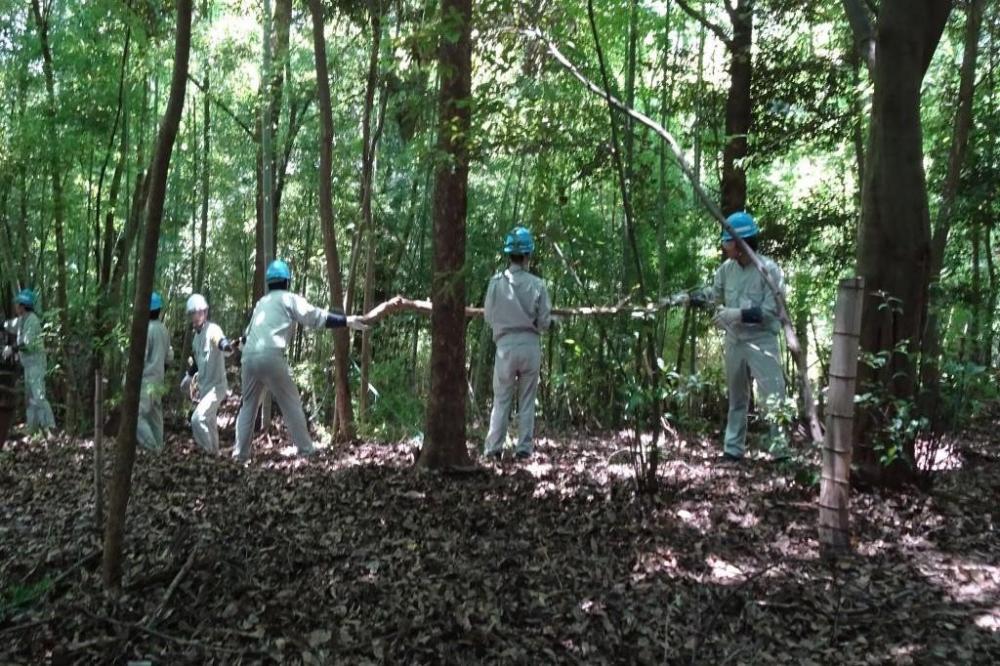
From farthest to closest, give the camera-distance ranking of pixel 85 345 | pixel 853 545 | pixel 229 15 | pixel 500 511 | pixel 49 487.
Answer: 1. pixel 229 15
2. pixel 85 345
3. pixel 49 487
4. pixel 500 511
5. pixel 853 545

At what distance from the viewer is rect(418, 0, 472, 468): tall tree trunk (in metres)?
5.52

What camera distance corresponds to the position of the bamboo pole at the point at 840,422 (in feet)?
13.1

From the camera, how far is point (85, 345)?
937cm

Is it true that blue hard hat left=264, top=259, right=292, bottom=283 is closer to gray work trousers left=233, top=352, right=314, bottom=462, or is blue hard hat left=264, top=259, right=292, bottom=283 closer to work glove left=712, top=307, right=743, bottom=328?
gray work trousers left=233, top=352, right=314, bottom=462

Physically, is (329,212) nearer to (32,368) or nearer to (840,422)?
(32,368)

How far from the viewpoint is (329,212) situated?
7602 millimetres

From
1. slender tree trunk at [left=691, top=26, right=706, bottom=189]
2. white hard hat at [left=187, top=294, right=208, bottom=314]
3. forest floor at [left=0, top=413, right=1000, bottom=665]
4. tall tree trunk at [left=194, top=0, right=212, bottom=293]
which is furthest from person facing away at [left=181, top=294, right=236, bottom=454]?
slender tree trunk at [left=691, top=26, right=706, bottom=189]

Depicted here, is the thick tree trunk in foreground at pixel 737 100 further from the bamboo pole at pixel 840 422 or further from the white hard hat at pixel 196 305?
the white hard hat at pixel 196 305

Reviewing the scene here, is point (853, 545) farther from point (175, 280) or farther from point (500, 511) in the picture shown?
point (175, 280)

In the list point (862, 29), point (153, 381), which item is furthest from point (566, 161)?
point (153, 381)

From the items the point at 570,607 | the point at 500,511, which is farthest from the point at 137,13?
the point at 570,607

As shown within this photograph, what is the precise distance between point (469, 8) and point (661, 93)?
153 inches

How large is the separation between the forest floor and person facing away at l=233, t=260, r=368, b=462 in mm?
1384

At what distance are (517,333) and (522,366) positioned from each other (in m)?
0.27
